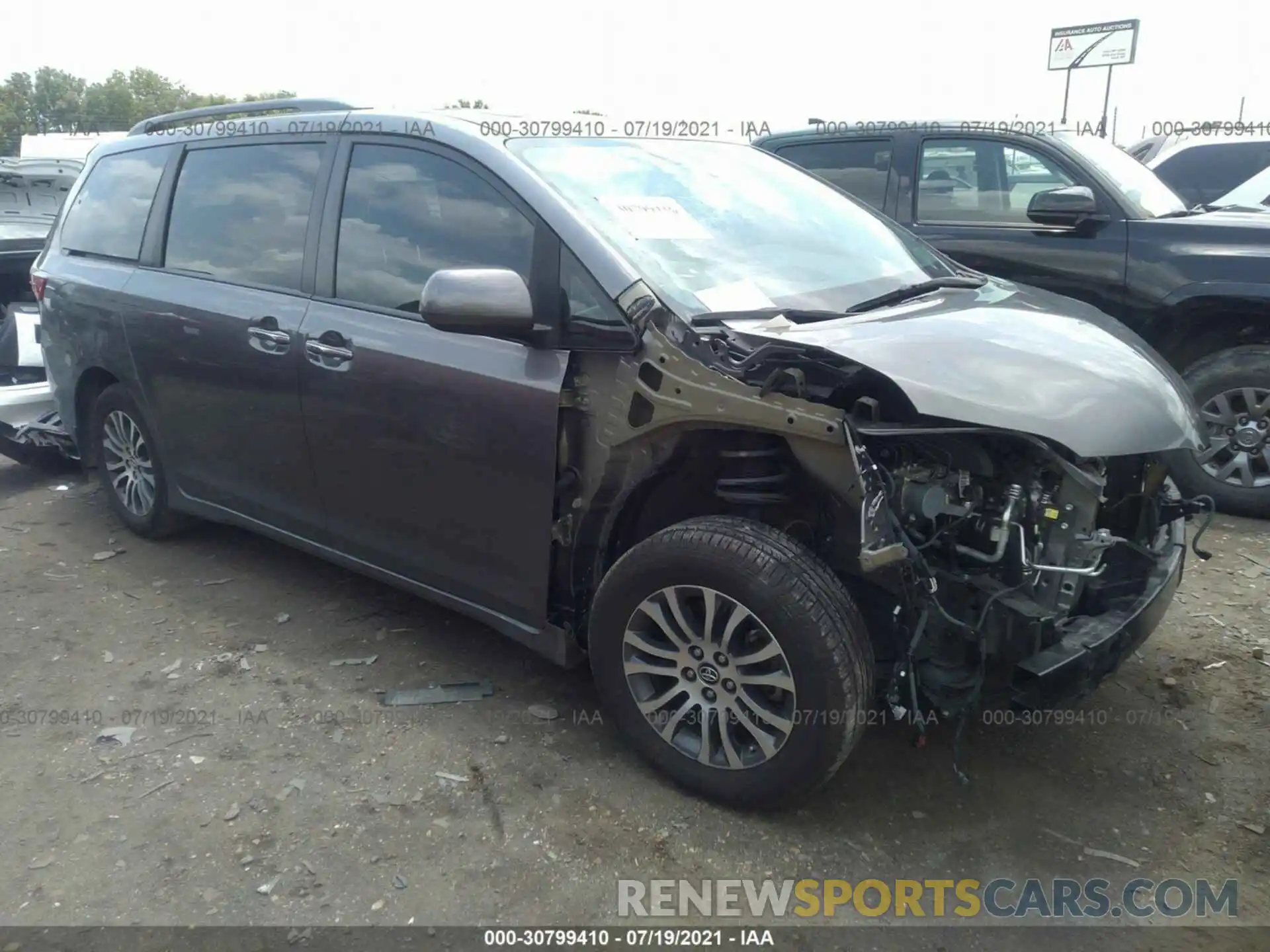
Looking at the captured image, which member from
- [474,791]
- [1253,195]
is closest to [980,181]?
[1253,195]

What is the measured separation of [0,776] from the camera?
3021 millimetres

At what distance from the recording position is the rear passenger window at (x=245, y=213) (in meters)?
3.57

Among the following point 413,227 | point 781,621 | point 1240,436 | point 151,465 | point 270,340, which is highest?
point 413,227

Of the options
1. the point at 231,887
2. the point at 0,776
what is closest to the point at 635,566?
the point at 231,887

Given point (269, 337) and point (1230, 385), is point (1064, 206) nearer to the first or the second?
point (1230, 385)

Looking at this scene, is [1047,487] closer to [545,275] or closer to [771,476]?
[771,476]

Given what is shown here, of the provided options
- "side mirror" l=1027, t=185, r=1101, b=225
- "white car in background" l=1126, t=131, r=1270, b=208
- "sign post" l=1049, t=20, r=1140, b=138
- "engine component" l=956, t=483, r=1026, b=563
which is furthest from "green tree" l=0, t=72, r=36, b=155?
"engine component" l=956, t=483, r=1026, b=563

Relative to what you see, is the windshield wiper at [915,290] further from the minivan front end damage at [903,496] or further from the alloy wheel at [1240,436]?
the alloy wheel at [1240,436]

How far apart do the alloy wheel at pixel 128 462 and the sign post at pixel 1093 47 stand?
16354 mm

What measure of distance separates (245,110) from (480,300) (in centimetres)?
209

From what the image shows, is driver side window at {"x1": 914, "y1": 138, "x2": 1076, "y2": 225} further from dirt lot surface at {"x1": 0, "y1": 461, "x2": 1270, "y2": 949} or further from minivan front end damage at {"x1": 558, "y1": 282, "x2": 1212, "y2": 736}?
minivan front end damage at {"x1": 558, "y1": 282, "x2": 1212, "y2": 736}

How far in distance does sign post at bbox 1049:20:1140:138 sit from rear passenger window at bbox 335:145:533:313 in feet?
53.5

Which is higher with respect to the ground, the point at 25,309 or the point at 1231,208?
the point at 1231,208

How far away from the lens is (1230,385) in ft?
15.6
